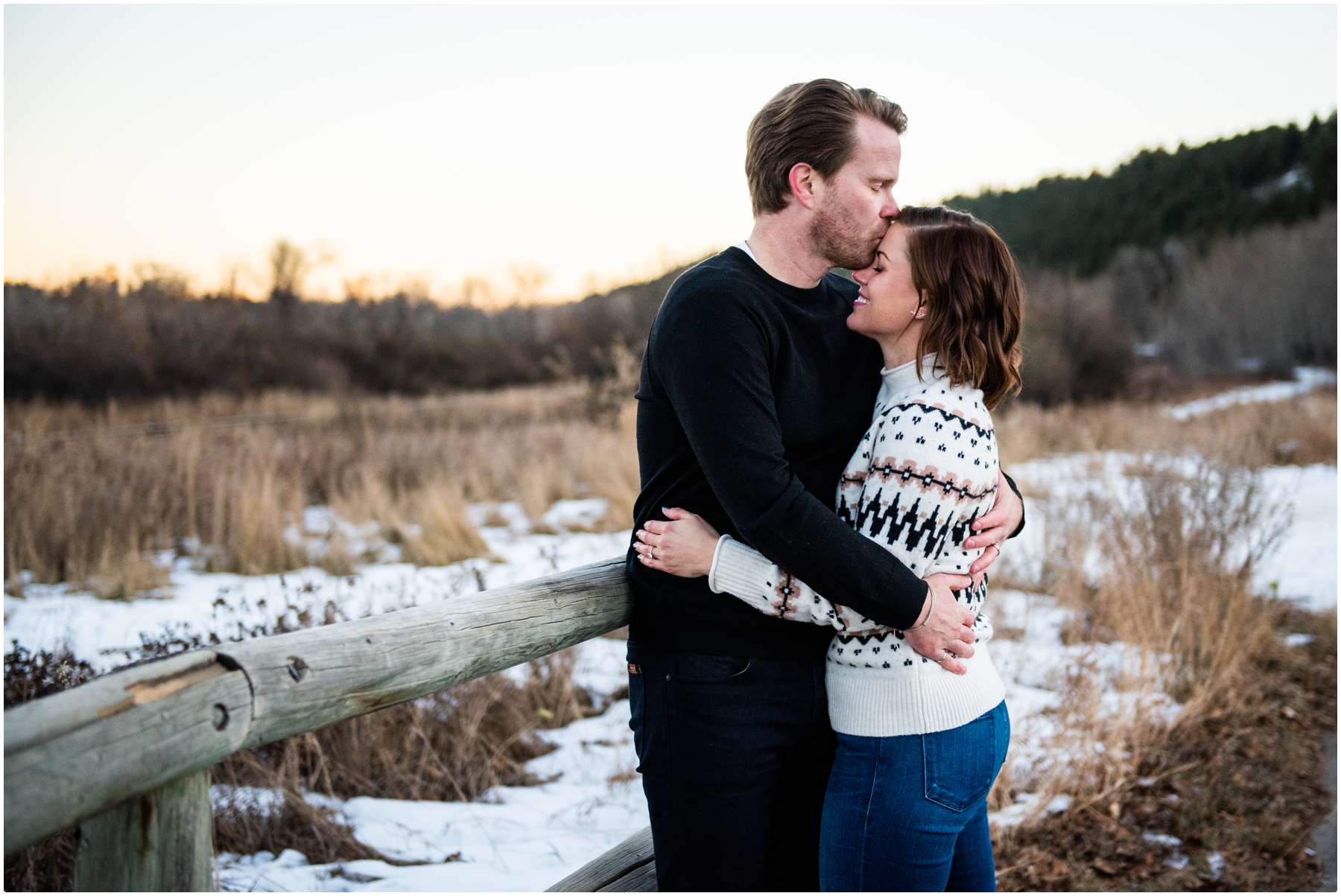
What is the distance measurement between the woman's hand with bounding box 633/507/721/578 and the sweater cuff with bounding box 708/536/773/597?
0.7 inches

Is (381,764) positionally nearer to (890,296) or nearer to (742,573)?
(742,573)

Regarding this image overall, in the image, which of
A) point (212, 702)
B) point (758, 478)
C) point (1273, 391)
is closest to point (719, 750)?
point (758, 478)

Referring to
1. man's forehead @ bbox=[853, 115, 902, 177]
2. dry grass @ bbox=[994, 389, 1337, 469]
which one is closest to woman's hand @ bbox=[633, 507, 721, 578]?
man's forehead @ bbox=[853, 115, 902, 177]

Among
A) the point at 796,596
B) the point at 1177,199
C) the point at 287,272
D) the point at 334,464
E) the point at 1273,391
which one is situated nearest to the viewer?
the point at 796,596

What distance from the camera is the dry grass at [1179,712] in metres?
3.49

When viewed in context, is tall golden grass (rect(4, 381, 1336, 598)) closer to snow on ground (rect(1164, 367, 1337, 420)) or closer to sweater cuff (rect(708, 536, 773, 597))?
snow on ground (rect(1164, 367, 1337, 420))

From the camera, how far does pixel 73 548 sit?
22.9 feet

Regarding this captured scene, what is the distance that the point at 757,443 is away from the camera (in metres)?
1.53

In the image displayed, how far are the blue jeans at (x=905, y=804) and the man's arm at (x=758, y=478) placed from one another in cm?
27

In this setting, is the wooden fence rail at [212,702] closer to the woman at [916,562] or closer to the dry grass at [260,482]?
the woman at [916,562]

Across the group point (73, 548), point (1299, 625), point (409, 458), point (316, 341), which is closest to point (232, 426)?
point (409, 458)

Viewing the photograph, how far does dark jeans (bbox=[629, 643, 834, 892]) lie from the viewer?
1.66m

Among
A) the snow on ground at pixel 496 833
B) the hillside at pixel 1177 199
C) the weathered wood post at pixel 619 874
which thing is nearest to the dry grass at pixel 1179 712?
the snow on ground at pixel 496 833

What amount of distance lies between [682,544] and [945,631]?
0.52m
